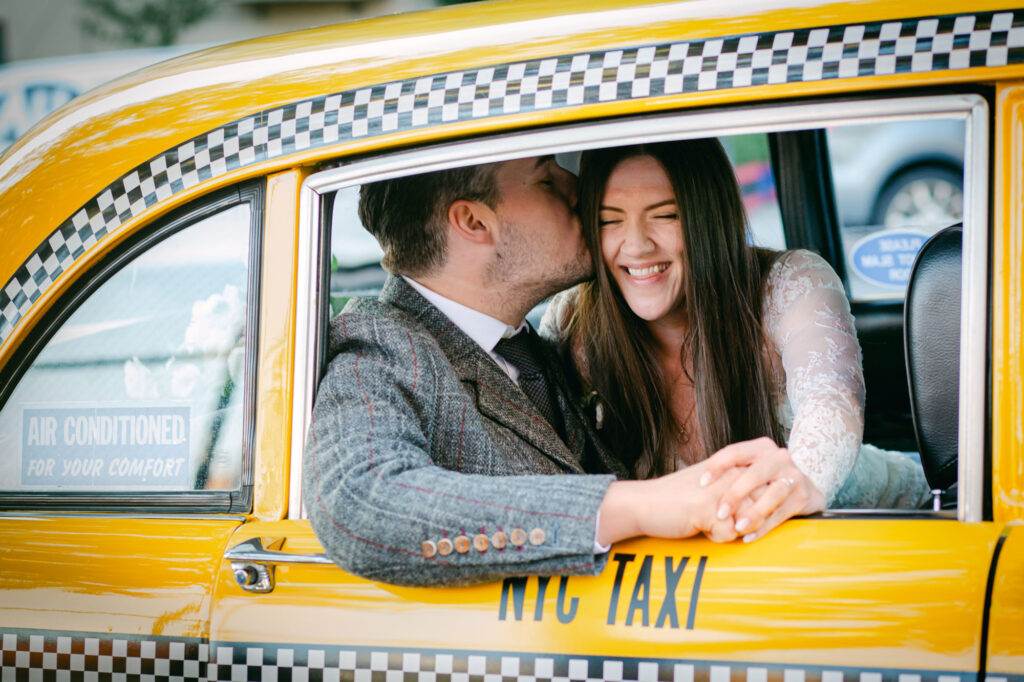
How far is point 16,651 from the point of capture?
1626mm

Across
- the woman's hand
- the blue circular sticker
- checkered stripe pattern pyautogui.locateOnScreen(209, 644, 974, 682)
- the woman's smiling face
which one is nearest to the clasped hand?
the woman's hand

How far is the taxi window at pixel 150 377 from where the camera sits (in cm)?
167

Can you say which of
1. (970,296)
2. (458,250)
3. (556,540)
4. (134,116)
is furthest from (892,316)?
(134,116)

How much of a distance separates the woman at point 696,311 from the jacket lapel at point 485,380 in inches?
17.9

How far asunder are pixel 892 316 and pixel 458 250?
191 centimetres

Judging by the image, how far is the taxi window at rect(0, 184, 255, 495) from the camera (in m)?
1.67

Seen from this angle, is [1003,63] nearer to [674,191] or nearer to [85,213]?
[674,191]

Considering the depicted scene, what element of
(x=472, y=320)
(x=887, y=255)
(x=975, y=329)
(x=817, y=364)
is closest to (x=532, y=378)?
(x=472, y=320)

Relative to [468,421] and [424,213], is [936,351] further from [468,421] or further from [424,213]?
[424,213]

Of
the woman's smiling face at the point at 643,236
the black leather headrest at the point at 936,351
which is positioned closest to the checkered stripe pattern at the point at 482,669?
the black leather headrest at the point at 936,351

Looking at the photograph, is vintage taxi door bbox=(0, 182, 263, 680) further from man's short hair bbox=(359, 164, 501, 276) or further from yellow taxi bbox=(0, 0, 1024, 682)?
man's short hair bbox=(359, 164, 501, 276)

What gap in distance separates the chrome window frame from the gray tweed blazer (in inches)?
3.3

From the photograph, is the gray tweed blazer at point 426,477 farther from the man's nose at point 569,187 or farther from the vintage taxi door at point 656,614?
the man's nose at point 569,187

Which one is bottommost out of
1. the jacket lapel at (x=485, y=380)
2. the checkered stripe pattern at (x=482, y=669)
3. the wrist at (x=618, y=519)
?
the checkered stripe pattern at (x=482, y=669)
